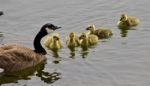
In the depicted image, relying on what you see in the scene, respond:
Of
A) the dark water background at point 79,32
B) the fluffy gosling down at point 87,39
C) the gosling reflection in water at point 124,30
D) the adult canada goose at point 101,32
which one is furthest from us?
the gosling reflection in water at point 124,30

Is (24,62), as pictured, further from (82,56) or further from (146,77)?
(146,77)

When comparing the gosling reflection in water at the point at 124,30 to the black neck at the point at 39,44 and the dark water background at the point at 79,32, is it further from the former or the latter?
the black neck at the point at 39,44

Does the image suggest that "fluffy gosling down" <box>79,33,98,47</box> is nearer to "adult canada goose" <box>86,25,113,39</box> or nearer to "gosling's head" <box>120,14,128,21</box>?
"adult canada goose" <box>86,25,113,39</box>

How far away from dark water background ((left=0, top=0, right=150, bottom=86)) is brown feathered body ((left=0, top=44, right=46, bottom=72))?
0.27m

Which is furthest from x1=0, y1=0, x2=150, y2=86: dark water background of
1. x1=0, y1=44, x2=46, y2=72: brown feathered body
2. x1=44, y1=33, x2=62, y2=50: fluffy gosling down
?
x1=0, y1=44, x2=46, y2=72: brown feathered body

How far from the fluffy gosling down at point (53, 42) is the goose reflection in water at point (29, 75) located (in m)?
1.07

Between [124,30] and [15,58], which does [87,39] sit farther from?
[15,58]

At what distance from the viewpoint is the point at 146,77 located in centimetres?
1127

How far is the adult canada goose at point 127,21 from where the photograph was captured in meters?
14.3

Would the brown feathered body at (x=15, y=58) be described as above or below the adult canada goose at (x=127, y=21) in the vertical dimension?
below

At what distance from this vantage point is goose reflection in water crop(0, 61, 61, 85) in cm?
1132

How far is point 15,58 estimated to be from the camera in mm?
11805

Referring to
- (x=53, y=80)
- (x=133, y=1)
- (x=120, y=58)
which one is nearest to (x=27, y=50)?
(x=53, y=80)

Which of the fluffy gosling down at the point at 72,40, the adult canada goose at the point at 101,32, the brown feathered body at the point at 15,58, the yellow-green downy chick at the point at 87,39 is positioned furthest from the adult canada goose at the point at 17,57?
the adult canada goose at the point at 101,32
